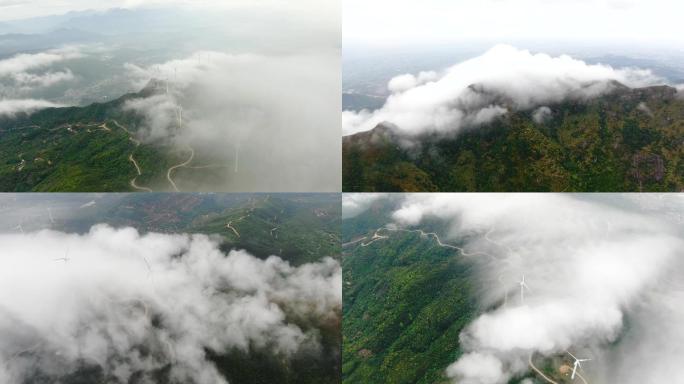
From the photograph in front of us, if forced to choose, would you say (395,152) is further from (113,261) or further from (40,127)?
(40,127)

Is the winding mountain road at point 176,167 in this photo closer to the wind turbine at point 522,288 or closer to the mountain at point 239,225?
the mountain at point 239,225

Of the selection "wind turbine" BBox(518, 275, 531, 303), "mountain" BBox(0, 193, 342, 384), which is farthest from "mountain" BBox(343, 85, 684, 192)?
"wind turbine" BBox(518, 275, 531, 303)

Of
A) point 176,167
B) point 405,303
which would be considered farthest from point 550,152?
point 176,167

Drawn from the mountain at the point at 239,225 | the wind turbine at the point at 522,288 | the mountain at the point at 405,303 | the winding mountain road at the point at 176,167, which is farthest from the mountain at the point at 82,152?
the wind turbine at the point at 522,288

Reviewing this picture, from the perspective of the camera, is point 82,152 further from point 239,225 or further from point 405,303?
point 405,303

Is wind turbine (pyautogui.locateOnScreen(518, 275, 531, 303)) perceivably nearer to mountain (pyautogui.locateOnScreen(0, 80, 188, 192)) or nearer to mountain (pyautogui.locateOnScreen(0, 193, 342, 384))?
mountain (pyautogui.locateOnScreen(0, 193, 342, 384))

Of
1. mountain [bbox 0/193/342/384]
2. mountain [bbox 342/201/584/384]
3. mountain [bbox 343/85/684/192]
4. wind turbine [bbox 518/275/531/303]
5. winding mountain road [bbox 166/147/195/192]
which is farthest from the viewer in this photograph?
mountain [bbox 343/85/684/192]

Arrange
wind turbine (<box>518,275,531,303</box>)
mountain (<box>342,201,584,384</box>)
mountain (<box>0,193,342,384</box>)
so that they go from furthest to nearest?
mountain (<box>0,193,342,384</box>) < wind turbine (<box>518,275,531,303</box>) < mountain (<box>342,201,584,384</box>)

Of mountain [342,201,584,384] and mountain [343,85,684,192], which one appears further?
mountain [343,85,684,192]
